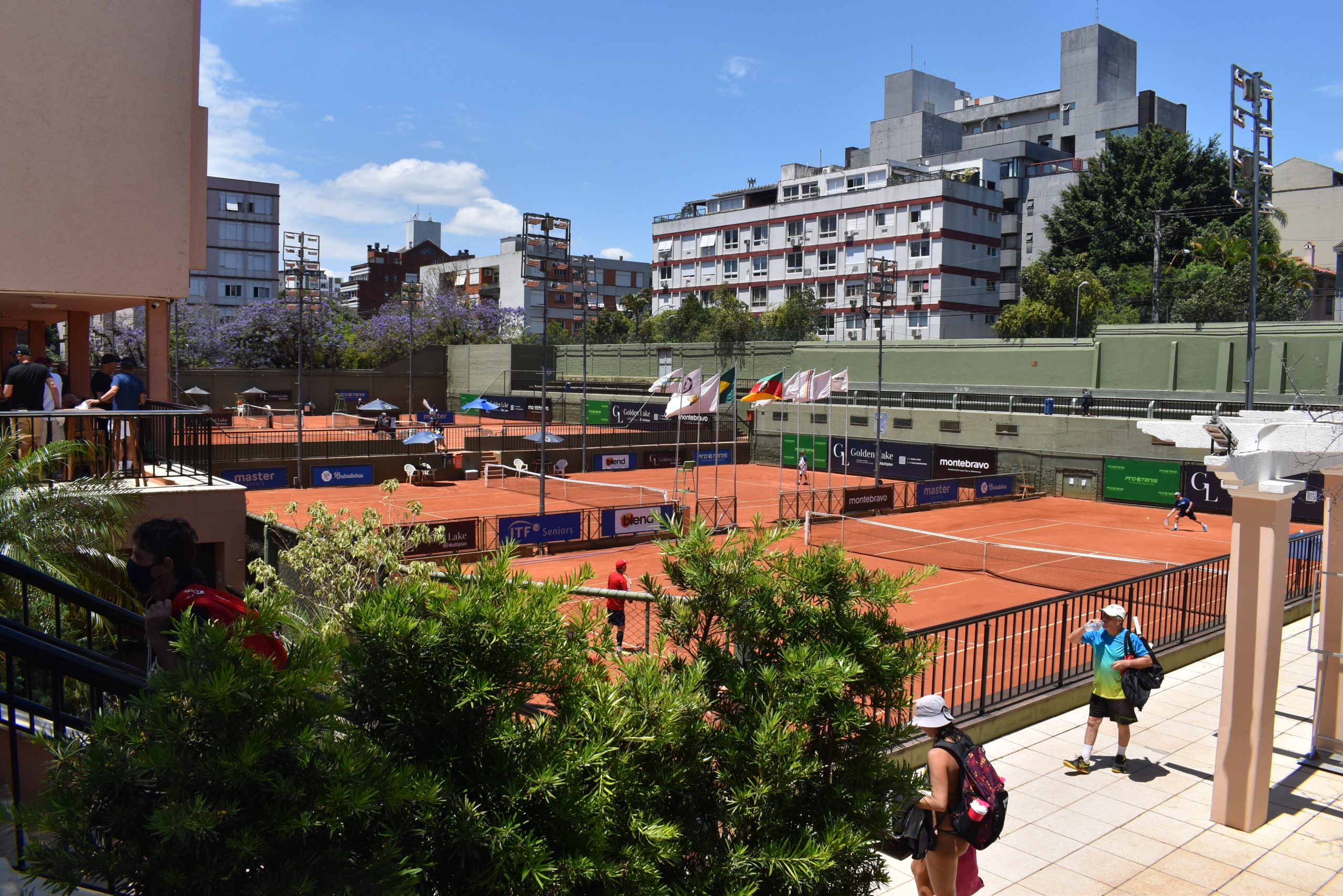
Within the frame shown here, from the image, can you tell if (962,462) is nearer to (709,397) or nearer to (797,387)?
(797,387)

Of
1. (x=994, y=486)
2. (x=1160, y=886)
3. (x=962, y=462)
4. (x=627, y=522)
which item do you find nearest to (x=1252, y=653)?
(x=1160, y=886)

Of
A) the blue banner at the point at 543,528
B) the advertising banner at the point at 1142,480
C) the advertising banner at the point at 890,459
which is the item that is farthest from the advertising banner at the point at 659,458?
the blue banner at the point at 543,528

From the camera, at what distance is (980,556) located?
2844 centimetres

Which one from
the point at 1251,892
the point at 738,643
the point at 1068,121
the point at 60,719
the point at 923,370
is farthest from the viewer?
the point at 1068,121

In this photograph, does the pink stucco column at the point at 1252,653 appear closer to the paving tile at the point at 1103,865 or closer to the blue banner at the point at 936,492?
the paving tile at the point at 1103,865

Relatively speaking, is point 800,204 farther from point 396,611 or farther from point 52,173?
point 396,611

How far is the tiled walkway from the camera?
795cm

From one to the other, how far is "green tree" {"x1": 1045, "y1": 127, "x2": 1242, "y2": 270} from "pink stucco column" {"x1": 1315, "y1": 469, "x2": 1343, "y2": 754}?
6239cm

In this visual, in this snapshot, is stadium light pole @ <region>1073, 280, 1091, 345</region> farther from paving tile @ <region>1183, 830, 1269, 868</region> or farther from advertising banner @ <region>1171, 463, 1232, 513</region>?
paving tile @ <region>1183, 830, 1269, 868</region>

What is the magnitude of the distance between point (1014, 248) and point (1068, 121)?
21266 mm

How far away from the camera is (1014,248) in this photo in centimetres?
8131

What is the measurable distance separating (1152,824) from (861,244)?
72858 mm

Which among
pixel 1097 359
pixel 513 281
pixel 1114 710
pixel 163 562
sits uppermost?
pixel 513 281

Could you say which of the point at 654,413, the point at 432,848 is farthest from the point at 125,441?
the point at 654,413
